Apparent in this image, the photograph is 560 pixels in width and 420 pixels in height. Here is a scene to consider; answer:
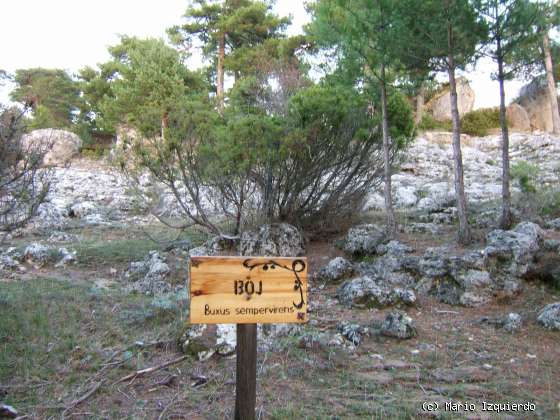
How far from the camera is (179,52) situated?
1961 cm

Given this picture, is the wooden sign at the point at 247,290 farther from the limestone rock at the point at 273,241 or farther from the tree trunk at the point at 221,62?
the tree trunk at the point at 221,62

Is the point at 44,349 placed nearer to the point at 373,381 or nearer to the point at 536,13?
the point at 373,381

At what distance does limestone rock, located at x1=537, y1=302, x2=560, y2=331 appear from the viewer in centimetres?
477

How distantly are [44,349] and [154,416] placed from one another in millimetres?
1593

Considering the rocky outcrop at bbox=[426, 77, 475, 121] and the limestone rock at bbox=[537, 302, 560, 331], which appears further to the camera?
the rocky outcrop at bbox=[426, 77, 475, 121]

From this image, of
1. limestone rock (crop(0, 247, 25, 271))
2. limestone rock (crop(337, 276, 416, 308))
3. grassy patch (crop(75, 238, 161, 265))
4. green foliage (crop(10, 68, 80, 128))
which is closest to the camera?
limestone rock (crop(337, 276, 416, 308))

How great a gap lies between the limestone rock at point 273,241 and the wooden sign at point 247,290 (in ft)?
16.8

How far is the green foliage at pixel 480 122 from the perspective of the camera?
23.8 m

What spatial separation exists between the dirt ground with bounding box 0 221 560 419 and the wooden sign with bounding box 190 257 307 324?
3.20 ft

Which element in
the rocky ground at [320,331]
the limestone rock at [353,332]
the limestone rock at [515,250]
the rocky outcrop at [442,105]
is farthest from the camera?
the rocky outcrop at [442,105]

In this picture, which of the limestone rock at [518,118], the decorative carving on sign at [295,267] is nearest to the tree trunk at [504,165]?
the decorative carving on sign at [295,267]

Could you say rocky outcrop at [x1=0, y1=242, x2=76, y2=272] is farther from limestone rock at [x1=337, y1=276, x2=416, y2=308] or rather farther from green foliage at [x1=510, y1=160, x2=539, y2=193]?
green foliage at [x1=510, y1=160, x2=539, y2=193]

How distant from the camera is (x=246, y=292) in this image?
93.0 inches

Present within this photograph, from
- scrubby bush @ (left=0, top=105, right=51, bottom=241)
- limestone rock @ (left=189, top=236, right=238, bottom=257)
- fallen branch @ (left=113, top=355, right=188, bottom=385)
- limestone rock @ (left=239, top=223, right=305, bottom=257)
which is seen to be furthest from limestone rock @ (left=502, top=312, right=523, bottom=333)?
scrubby bush @ (left=0, top=105, right=51, bottom=241)
